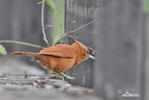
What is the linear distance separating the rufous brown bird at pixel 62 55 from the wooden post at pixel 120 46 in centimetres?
155

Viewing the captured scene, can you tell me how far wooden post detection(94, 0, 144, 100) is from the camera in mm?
2611

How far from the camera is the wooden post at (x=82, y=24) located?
3959 millimetres

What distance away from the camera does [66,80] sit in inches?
172

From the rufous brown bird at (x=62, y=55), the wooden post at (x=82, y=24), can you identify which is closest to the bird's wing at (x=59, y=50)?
the rufous brown bird at (x=62, y=55)

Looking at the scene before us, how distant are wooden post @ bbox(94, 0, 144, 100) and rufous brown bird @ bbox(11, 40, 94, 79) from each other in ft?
5.10

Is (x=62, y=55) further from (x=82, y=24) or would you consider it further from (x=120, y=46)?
(x=120, y=46)

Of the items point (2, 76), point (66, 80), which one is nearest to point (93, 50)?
point (66, 80)

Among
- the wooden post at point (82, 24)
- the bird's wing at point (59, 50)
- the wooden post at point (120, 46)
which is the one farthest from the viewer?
the bird's wing at point (59, 50)

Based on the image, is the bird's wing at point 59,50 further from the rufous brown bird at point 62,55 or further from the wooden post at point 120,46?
the wooden post at point 120,46

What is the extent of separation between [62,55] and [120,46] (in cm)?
172

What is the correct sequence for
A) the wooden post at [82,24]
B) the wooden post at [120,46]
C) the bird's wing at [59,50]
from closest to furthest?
the wooden post at [120,46] < the wooden post at [82,24] < the bird's wing at [59,50]

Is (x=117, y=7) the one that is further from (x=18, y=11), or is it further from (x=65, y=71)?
(x=18, y=11)

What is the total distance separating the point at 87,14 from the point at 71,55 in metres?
0.52

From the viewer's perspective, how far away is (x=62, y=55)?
4301 mm
